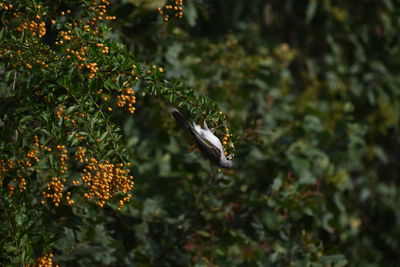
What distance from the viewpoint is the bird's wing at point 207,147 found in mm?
1868

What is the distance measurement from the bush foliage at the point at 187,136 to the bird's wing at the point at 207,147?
0.12 ft

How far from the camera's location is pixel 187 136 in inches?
114

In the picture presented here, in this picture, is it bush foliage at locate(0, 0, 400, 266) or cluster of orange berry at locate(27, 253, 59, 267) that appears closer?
bush foliage at locate(0, 0, 400, 266)

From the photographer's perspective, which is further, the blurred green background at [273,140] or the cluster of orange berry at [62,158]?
the blurred green background at [273,140]

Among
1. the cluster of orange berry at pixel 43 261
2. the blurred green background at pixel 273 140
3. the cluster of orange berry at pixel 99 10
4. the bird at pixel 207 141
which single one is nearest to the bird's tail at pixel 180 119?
the bird at pixel 207 141

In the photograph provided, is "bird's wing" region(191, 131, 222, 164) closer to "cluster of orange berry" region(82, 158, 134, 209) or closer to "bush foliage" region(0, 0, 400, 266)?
"bush foliage" region(0, 0, 400, 266)

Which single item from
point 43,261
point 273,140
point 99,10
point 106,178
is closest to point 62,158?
point 106,178

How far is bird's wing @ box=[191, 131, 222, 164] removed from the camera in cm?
187

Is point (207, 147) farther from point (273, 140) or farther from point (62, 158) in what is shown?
point (273, 140)

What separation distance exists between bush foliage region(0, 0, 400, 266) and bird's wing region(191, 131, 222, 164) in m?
0.04

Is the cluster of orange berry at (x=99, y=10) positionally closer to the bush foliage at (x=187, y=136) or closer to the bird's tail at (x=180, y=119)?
the bush foliage at (x=187, y=136)

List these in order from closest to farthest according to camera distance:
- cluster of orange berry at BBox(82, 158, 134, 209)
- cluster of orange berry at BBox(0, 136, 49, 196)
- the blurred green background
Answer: cluster of orange berry at BBox(82, 158, 134, 209)
cluster of orange berry at BBox(0, 136, 49, 196)
the blurred green background

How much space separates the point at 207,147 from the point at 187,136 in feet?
3.33

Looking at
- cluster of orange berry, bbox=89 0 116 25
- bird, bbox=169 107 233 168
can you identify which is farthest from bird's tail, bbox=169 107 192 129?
cluster of orange berry, bbox=89 0 116 25
